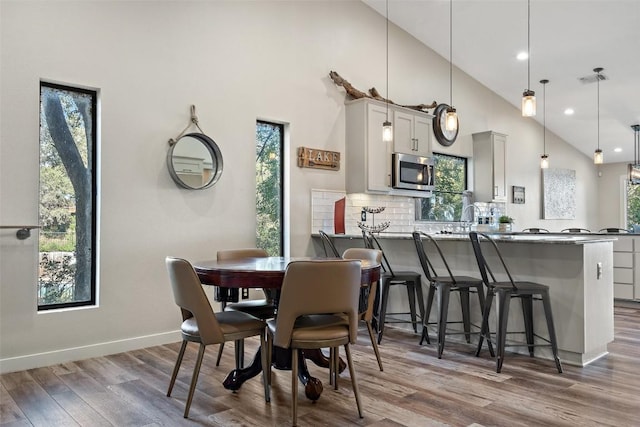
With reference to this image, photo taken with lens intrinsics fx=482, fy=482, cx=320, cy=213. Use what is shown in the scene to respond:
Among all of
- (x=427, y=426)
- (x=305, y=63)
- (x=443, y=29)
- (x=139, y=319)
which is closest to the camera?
(x=427, y=426)

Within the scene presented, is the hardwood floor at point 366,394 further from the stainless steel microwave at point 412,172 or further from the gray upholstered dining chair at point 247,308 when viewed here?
the stainless steel microwave at point 412,172

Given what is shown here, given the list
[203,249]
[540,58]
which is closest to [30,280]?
[203,249]

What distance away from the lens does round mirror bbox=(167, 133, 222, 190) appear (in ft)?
13.9

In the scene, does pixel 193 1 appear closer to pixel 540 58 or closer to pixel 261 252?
pixel 261 252

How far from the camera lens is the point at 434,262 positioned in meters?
4.40

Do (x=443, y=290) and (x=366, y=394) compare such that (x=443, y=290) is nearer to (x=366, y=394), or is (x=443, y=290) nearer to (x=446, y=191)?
(x=366, y=394)

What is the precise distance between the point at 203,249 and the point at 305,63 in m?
2.38

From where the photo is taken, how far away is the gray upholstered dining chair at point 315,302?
239cm

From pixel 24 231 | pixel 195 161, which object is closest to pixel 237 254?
pixel 195 161

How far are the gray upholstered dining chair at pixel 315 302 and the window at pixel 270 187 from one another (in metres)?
2.60

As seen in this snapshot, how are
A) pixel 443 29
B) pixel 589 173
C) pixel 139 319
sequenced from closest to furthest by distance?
1. pixel 139 319
2. pixel 443 29
3. pixel 589 173

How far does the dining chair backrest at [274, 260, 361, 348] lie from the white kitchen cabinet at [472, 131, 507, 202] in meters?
5.59

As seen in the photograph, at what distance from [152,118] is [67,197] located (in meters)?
0.95

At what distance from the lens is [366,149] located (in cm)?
560
